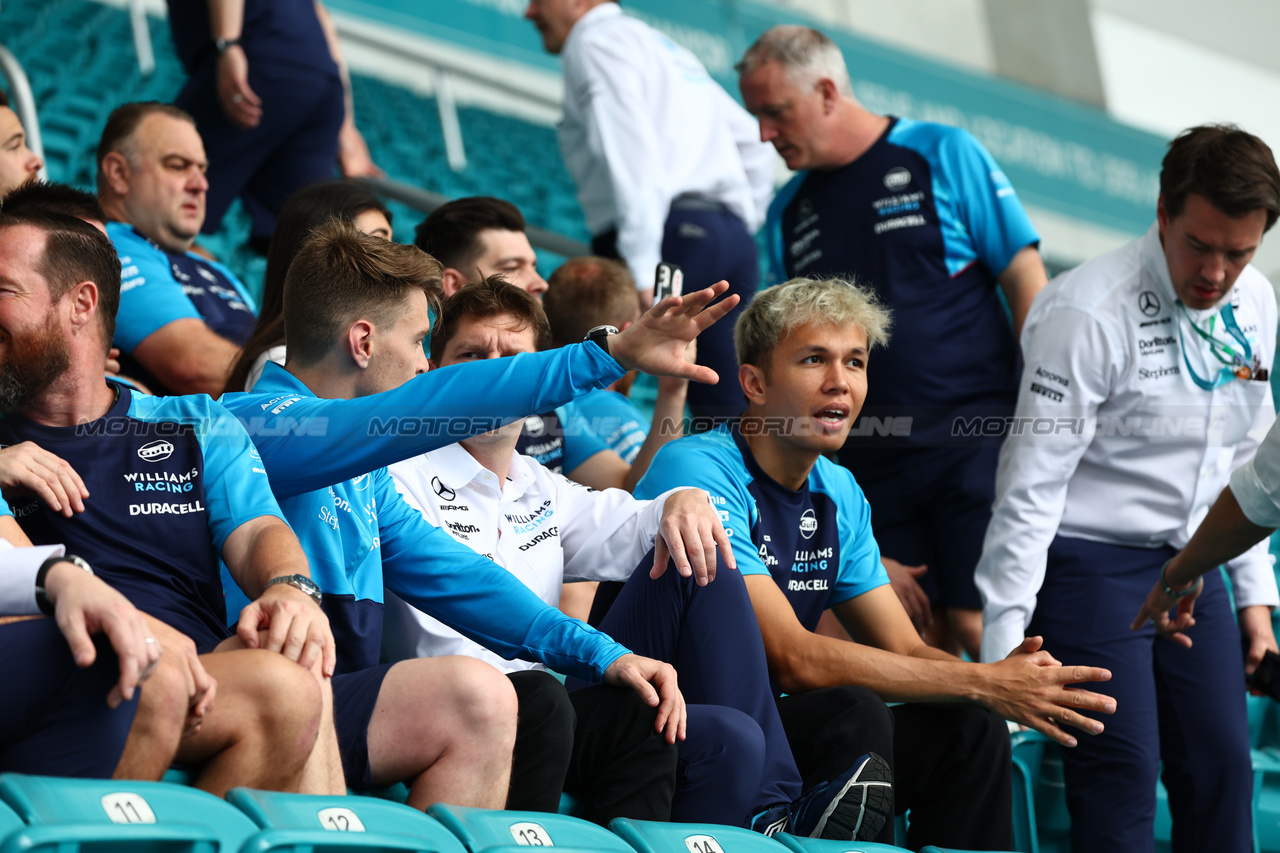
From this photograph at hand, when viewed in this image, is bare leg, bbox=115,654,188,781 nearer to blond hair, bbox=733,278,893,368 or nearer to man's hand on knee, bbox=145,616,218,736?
man's hand on knee, bbox=145,616,218,736

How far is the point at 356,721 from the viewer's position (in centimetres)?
176

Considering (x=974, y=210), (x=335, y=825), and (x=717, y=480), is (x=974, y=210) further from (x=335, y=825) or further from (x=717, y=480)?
(x=335, y=825)

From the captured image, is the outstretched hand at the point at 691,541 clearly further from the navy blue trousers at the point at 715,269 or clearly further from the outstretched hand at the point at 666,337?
the navy blue trousers at the point at 715,269

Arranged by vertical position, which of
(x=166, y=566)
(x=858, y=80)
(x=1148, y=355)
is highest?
(x=858, y=80)

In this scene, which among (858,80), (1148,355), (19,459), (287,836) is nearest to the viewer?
(287,836)

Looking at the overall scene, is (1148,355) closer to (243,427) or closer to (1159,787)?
(1159,787)

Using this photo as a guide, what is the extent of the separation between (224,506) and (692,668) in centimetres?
82

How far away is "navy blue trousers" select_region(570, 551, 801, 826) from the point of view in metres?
1.94

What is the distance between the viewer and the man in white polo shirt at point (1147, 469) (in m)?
2.50

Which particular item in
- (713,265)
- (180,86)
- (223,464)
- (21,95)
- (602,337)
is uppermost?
(180,86)

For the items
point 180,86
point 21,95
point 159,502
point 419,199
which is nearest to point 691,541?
point 159,502

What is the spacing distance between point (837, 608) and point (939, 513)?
56 centimetres

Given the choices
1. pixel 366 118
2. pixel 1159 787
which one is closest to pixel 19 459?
pixel 1159 787

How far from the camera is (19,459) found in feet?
5.36
